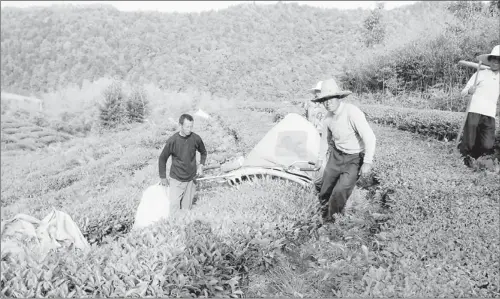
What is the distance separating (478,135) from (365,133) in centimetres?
210

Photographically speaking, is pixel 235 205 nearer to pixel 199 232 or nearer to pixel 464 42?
pixel 199 232

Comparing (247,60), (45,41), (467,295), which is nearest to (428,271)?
(467,295)

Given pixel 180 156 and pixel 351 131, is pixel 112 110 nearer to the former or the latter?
pixel 180 156

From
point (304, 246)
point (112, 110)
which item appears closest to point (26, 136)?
point (112, 110)

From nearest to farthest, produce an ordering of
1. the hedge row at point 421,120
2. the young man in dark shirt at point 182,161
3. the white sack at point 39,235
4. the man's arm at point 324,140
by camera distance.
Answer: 1. the white sack at point 39,235
2. the man's arm at point 324,140
3. the young man in dark shirt at point 182,161
4. the hedge row at point 421,120

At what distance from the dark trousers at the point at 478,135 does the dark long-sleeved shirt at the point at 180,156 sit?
3.75 metres

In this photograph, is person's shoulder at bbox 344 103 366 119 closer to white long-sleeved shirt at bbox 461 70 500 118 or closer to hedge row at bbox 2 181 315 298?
hedge row at bbox 2 181 315 298

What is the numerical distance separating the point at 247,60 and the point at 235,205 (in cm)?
1630

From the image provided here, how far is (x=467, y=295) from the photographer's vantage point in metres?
2.41

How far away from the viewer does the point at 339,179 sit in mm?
4215

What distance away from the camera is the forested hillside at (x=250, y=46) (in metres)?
5.71

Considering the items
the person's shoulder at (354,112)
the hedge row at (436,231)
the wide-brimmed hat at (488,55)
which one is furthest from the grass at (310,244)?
the wide-brimmed hat at (488,55)

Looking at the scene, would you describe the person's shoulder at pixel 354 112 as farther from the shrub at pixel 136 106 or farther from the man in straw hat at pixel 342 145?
the shrub at pixel 136 106

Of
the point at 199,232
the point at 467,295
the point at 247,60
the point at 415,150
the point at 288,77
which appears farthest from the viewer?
the point at 247,60
